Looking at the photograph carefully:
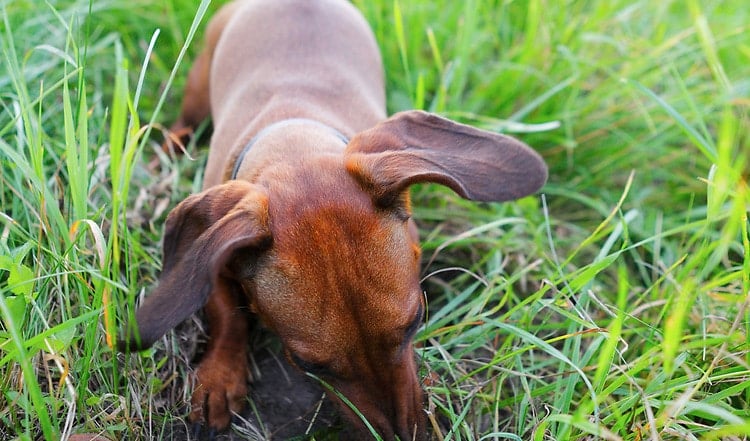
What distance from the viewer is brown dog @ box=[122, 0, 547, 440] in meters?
2.36

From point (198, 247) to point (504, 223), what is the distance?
1523 millimetres

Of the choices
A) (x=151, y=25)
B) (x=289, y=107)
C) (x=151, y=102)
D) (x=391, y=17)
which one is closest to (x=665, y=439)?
(x=289, y=107)

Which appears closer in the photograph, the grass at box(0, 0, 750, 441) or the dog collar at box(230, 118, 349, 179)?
the grass at box(0, 0, 750, 441)

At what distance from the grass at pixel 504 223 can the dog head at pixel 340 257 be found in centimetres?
25

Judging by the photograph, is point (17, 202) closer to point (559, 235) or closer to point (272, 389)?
point (272, 389)

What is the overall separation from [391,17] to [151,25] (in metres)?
1.62

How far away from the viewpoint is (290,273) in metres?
2.43

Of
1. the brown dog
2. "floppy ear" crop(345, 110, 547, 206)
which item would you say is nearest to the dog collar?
the brown dog

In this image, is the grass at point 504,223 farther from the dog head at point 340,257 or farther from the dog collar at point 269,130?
the dog collar at point 269,130

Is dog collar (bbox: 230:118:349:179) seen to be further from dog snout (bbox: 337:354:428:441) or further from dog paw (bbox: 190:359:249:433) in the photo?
dog snout (bbox: 337:354:428:441)

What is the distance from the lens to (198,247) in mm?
2342

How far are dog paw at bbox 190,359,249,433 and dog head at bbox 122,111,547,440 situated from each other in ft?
1.75

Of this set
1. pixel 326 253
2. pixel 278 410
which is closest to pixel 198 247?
pixel 326 253

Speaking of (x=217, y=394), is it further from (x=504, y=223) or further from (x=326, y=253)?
(x=504, y=223)
